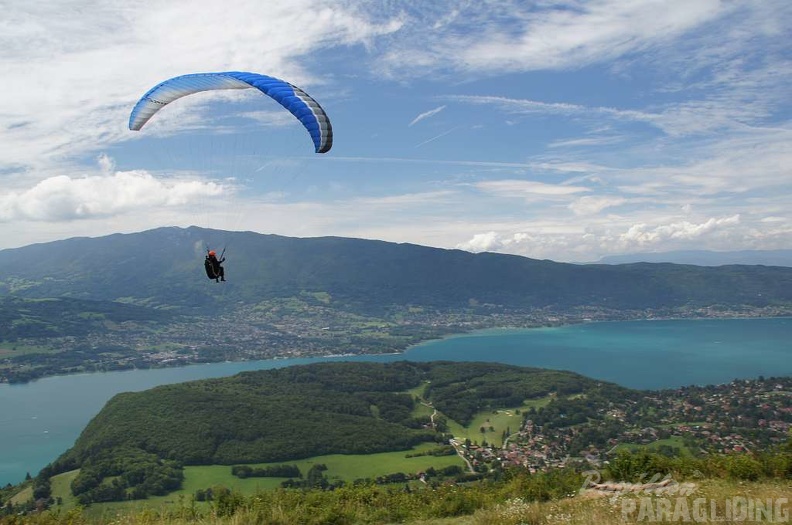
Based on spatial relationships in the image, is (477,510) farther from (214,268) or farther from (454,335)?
(454,335)

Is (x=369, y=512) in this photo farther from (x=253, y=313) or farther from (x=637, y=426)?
(x=253, y=313)

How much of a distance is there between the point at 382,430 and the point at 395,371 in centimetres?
2828

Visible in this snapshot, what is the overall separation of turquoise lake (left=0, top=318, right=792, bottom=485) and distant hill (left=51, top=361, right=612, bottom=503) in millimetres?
12369

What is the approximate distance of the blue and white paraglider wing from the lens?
14477 millimetres

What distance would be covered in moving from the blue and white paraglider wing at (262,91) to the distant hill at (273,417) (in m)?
29.4

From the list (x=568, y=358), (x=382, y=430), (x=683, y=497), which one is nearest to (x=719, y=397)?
(x=382, y=430)

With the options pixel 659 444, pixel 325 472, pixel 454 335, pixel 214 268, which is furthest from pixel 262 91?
pixel 454 335

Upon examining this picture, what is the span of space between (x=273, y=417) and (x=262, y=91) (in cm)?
4178

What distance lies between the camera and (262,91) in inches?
567

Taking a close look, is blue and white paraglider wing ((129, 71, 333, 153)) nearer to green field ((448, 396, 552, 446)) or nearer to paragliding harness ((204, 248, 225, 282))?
paragliding harness ((204, 248, 225, 282))

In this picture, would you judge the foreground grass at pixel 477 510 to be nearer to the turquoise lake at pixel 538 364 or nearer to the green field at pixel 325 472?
the green field at pixel 325 472

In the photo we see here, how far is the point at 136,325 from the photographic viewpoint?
15300cm

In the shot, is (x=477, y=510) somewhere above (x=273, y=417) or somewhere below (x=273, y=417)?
above

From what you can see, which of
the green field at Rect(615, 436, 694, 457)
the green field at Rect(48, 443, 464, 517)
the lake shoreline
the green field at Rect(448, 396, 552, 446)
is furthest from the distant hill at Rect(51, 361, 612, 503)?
the lake shoreline
